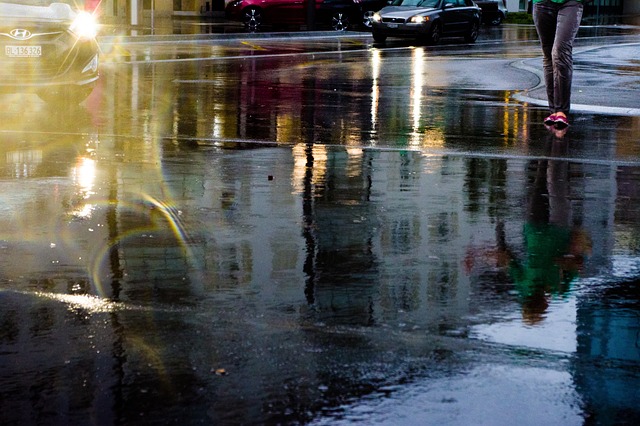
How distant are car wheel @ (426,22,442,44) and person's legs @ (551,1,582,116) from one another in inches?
824

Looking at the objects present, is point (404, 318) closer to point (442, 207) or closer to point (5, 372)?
point (5, 372)

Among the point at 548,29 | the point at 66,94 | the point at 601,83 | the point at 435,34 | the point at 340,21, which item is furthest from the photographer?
the point at 340,21

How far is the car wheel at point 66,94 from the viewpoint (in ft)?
49.5

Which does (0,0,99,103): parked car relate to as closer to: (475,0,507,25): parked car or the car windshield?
the car windshield

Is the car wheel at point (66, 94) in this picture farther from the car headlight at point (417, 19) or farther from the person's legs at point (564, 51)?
the car headlight at point (417, 19)

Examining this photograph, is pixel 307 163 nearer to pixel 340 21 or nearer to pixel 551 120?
pixel 551 120

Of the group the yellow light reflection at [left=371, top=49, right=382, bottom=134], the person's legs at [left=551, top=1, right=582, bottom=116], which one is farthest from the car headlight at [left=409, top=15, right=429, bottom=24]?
the person's legs at [left=551, top=1, right=582, bottom=116]

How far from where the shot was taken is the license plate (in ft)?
47.6

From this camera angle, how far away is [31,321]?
222 inches

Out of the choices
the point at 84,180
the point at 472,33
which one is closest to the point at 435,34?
the point at 472,33

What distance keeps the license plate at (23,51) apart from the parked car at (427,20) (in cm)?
2074

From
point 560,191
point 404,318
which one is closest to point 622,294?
point 404,318

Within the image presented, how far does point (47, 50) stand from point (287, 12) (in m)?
Result: 27.8

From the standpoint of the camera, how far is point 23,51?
575 inches
